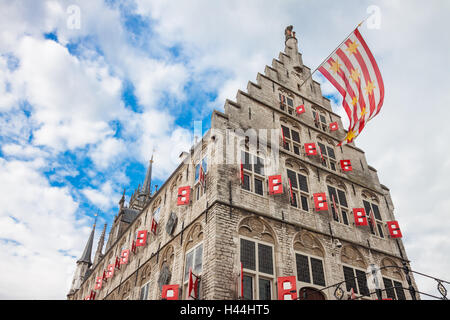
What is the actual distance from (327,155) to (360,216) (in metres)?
3.75

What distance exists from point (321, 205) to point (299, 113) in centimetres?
582

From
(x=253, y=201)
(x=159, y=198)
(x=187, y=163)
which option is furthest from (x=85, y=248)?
(x=253, y=201)

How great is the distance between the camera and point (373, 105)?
12.8 meters

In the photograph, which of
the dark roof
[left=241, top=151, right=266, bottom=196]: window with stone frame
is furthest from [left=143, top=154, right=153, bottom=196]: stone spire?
[left=241, top=151, right=266, bottom=196]: window with stone frame

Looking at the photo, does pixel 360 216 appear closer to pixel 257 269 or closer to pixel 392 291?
pixel 392 291

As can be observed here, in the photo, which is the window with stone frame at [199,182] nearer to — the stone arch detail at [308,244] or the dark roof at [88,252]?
the stone arch detail at [308,244]

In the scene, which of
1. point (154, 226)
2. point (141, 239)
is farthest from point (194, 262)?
point (141, 239)

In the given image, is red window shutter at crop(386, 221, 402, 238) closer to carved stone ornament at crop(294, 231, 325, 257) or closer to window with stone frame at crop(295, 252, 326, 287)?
carved stone ornament at crop(294, 231, 325, 257)

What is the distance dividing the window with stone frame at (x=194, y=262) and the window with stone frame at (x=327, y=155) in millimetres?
8356

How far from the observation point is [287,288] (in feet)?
34.0

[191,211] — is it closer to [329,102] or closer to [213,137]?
[213,137]

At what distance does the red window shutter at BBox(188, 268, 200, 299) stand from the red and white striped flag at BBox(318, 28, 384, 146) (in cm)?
858

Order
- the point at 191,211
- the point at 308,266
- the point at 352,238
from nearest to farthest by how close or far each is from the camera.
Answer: the point at 308,266 → the point at 191,211 → the point at 352,238
